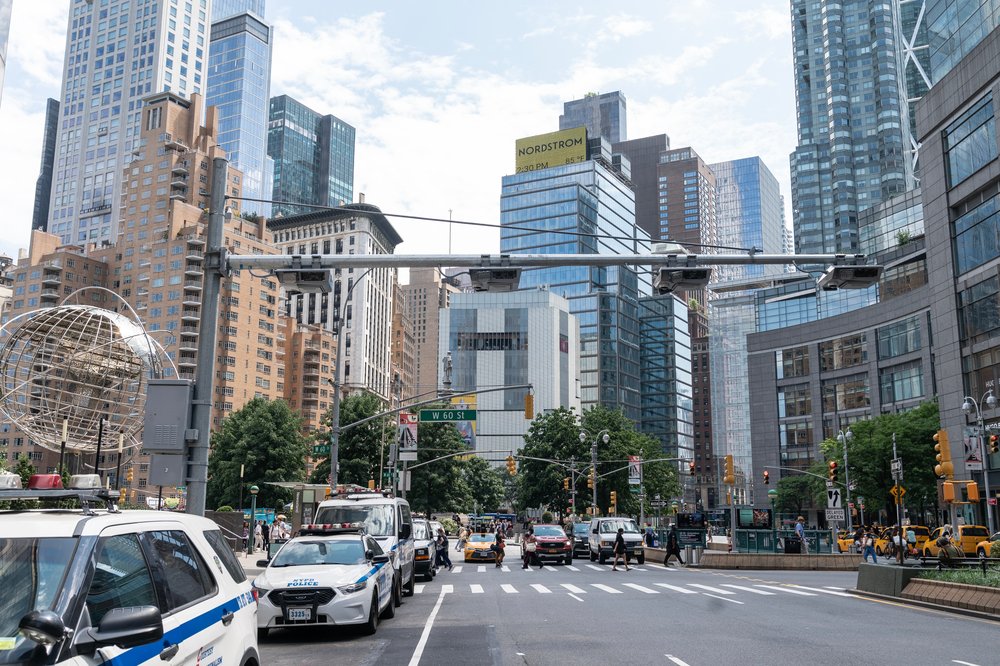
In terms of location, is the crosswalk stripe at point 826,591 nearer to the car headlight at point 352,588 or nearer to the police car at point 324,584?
the police car at point 324,584

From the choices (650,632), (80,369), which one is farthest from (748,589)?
(80,369)

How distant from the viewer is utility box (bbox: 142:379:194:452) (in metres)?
13.4

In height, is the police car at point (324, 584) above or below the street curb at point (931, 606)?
above

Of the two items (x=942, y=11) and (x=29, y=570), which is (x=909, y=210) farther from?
(x=29, y=570)

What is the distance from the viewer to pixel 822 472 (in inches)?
2997

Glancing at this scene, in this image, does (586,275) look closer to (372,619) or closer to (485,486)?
(485,486)

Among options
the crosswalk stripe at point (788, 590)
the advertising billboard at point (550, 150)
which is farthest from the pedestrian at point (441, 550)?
the advertising billboard at point (550, 150)

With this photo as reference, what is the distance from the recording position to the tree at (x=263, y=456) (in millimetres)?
73938

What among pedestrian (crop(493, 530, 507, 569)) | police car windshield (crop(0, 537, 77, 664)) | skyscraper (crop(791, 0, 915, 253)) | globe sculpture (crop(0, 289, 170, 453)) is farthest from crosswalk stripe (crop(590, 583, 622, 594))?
skyscraper (crop(791, 0, 915, 253))

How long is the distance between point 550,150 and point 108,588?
582 feet

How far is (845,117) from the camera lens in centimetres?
16300

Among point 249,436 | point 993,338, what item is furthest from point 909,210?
point 249,436

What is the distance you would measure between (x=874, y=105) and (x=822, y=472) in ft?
356

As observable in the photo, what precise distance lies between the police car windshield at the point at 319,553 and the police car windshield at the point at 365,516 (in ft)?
14.7
